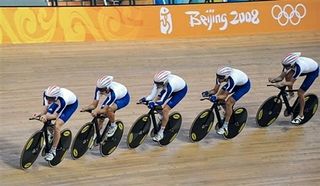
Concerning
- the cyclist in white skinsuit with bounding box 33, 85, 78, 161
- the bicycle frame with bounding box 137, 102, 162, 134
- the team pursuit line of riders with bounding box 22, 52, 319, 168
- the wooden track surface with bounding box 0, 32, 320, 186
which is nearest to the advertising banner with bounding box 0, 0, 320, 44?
the wooden track surface with bounding box 0, 32, 320, 186

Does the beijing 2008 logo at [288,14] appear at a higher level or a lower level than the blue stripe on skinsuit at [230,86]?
lower

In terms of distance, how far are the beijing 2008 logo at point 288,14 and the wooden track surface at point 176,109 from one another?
18.3 inches

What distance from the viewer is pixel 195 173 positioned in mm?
7281

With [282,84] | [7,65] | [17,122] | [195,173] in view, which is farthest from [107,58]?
[195,173]

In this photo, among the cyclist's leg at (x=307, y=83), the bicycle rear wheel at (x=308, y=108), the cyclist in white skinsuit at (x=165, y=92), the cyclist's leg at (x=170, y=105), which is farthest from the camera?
the bicycle rear wheel at (x=308, y=108)

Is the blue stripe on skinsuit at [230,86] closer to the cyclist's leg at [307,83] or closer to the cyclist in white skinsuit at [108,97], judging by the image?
the cyclist's leg at [307,83]

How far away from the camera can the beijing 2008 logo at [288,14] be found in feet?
50.2

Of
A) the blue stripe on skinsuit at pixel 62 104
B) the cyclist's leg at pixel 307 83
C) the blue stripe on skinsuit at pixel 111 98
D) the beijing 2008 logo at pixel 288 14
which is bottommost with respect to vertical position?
the beijing 2008 logo at pixel 288 14

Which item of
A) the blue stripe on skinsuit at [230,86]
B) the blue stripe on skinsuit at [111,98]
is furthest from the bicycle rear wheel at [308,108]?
the blue stripe on skinsuit at [111,98]

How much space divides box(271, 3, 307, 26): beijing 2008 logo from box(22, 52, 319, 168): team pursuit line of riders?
6609mm

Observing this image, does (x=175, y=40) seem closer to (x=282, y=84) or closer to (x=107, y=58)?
(x=107, y=58)

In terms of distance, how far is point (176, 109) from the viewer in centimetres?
974

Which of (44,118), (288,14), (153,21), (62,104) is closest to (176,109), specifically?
(62,104)

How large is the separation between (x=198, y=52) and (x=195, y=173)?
251 inches
